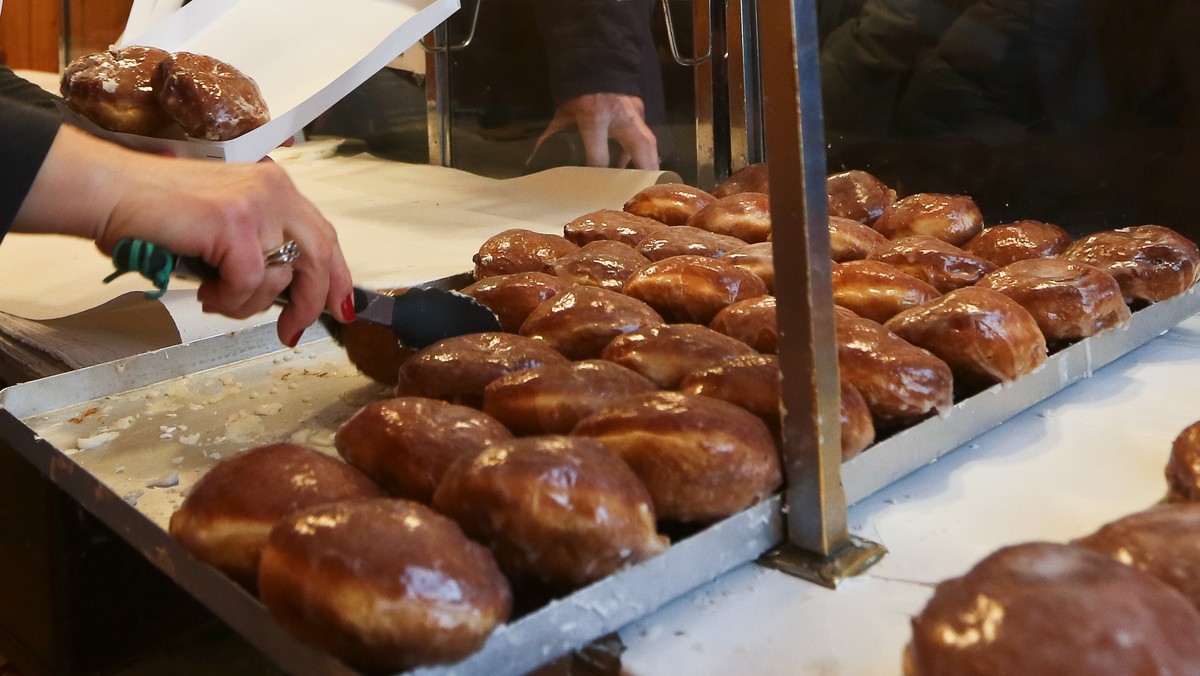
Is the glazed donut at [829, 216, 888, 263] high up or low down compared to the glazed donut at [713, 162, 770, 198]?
down

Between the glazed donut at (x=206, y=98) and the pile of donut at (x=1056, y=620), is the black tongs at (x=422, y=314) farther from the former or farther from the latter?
the pile of donut at (x=1056, y=620)

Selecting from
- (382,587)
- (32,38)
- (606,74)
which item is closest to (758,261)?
(382,587)

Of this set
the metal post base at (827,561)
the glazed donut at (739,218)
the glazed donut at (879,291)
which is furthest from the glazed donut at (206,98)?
the metal post base at (827,561)

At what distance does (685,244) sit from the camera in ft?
5.57

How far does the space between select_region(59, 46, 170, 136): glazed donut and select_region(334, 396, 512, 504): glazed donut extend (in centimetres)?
101

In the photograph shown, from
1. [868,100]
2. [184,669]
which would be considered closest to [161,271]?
[184,669]

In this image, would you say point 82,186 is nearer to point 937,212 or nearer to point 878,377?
point 878,377

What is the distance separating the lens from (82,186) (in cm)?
A: 114

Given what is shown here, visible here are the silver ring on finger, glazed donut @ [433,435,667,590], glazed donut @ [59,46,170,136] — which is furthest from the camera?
glazed donut @ [59,46,170,136]

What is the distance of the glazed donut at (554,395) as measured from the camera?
107 cm

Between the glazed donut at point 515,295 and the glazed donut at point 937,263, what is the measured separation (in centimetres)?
50

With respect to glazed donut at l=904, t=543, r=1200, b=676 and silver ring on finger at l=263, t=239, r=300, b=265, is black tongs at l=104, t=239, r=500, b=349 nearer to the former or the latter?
silver ring on finger at l=263, t=239, r=300, b=265

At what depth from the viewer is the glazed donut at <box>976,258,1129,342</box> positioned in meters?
1.37

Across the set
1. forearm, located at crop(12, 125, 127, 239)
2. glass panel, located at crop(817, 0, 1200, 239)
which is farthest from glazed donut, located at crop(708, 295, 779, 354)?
glass panel, located at crop(817, 0, 1200, 239)
